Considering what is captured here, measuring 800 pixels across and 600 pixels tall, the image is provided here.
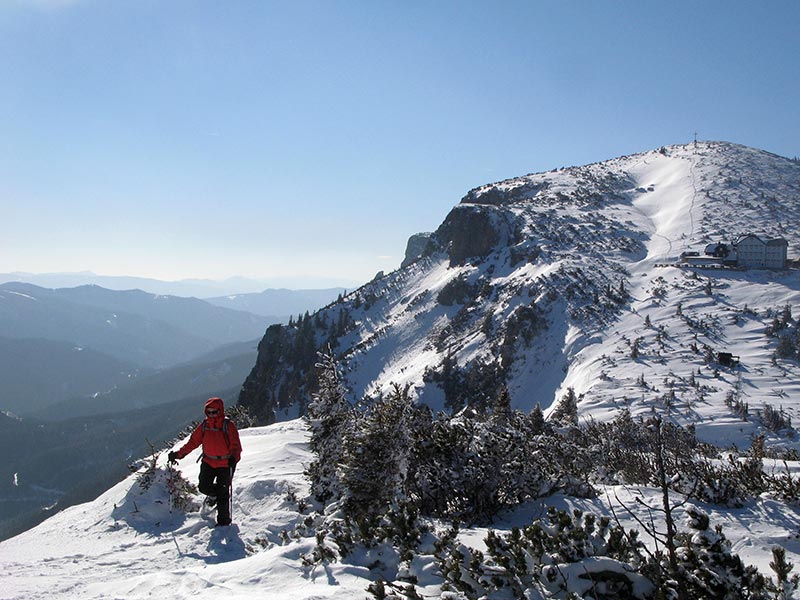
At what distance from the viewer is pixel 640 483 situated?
8258 mm

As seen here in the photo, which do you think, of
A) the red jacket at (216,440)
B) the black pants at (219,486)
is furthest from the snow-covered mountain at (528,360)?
the red jacket at (216,440)

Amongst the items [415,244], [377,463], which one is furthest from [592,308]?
[415,244]

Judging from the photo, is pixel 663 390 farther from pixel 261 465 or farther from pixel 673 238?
pixel 673 238

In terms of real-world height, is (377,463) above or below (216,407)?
below

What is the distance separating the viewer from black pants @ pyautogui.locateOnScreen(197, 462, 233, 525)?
7.87m

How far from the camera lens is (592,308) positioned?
57812mm

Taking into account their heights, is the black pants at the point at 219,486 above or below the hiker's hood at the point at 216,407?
below

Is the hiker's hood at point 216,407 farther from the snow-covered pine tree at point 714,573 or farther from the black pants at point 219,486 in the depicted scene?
the snow-covered pine tree at point 714,573

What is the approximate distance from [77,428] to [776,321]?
220 meters

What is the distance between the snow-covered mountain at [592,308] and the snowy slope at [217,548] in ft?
95.4

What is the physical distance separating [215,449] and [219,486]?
2.09 feet

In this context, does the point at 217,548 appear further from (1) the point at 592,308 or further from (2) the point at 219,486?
(1) the point at 592,308

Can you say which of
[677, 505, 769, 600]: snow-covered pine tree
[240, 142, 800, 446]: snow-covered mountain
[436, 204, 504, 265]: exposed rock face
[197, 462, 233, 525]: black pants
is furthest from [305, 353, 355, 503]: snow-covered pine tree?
[436, 204, 504, 265]: exposed rock face

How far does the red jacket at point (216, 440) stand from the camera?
8336 mm
